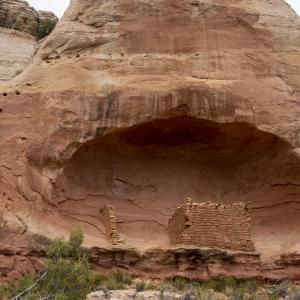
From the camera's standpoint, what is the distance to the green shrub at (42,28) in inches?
945

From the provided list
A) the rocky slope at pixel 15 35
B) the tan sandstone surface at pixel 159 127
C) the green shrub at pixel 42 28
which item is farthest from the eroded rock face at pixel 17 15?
the tan sandstone surface at pixel 159 127

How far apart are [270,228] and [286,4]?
525 centimetres

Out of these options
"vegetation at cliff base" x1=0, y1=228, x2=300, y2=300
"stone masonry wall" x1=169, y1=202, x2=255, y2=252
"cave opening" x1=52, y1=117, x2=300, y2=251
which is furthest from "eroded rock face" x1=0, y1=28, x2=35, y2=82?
"vegetation at cliff base" x1=0, y1=228, x2=300, y2=300

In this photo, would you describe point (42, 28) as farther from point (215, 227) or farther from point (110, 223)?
point (215, 227)

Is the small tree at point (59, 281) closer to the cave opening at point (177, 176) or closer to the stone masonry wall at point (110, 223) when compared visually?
the stone masonry wall at point (110, 223)

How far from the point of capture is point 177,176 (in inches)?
645

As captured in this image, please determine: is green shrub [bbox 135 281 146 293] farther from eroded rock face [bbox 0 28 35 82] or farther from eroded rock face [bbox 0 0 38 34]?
eroded rock face [bbox 0 0 38 34]

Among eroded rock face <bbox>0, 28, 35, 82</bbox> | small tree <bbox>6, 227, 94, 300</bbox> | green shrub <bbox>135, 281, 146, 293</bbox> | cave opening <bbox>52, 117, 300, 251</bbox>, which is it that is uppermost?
eroded rock face <bbox>0, 28, 35, 82</bbox>

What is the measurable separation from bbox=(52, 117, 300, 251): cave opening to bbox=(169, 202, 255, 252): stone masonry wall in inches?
50.0

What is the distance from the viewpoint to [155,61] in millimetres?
15523

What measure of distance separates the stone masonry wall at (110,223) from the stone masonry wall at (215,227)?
1.19m

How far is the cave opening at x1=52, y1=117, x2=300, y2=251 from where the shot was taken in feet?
50.3

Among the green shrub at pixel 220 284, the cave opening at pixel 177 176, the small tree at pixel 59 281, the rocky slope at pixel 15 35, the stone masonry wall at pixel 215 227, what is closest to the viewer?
the small tree at pixel 59 281

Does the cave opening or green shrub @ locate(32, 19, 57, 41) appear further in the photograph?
green shrub @ locate(32, 19, 57, 41)
